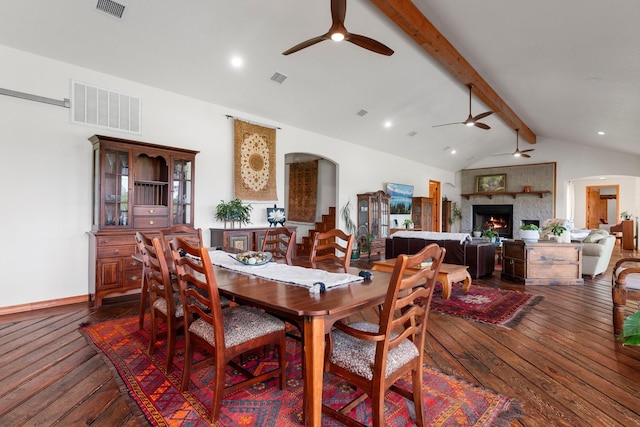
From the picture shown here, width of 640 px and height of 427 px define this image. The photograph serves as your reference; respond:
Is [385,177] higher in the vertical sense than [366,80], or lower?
lower

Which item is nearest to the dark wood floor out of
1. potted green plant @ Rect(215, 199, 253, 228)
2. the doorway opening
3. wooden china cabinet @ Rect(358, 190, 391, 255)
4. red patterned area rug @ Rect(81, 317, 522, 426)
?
red patterned area rug @ Rect(81, 317, 522, 426)

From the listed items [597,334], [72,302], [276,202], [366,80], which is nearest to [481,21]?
[366,80]

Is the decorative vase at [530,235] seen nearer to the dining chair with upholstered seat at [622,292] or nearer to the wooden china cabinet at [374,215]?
the dining chair with upholstered seat at [622,292]

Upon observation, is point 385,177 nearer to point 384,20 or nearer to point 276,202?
point 276,202

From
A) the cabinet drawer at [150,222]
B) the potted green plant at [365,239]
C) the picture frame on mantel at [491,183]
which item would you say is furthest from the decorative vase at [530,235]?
the picture frame on mantel at [491,183]

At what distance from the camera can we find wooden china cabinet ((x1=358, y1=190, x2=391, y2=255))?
8289mm

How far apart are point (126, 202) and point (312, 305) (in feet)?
12.2

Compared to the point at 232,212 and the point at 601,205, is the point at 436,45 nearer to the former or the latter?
the point at 232,212

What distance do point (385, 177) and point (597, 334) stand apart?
660cm

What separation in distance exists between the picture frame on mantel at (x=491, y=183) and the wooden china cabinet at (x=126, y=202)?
10982 millimetres

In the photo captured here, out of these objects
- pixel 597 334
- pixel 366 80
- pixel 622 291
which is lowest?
pixel 597 334

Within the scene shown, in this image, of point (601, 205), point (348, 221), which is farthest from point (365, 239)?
point (601, 205)

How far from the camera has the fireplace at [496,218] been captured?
38.7ft

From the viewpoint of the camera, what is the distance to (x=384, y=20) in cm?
426
